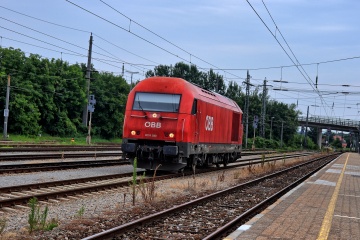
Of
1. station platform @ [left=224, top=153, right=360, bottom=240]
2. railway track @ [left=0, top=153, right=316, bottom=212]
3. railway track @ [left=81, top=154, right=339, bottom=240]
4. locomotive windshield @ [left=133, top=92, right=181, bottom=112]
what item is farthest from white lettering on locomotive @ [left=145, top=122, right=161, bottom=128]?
station platform @ [left=224, top=153, right=360, bottom=240]

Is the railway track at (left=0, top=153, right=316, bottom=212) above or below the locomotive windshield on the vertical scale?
below

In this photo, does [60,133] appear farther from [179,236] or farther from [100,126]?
[179,236]

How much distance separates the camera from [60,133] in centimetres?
5284

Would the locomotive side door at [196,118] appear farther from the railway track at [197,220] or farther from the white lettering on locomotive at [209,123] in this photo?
the railway track at [197,220]

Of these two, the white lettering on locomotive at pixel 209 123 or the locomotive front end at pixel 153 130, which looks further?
the white lettering on locomotive at pixel 209 123

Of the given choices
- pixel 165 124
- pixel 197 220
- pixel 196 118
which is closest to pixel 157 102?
pixel 165 124

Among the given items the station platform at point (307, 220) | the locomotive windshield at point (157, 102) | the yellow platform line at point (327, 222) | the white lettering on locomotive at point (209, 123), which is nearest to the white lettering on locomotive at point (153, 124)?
the locomotive windshield at point (157, 102)

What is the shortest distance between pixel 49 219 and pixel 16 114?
39.5 m

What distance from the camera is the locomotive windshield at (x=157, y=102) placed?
17.9 metres

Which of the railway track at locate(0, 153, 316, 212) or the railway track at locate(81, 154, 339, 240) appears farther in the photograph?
the railway track at locate(0, 153, 316, 212)

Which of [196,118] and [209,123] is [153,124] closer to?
[196,118]

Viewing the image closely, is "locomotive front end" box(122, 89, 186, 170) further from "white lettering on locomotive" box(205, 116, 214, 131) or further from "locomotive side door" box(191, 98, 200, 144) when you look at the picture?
"white lettering on locomotive" box(205, 116, 214, 131)

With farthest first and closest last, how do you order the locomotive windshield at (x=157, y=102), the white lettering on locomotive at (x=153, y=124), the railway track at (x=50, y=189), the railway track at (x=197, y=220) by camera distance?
the locomotive windshield at (x=157, y=102) → the white lettering on locomotive at (x=153, y=124) → the railway track at (x=50, y=189) → the railway track at (x=197, y=220)

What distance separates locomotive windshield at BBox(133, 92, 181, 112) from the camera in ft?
58.7
